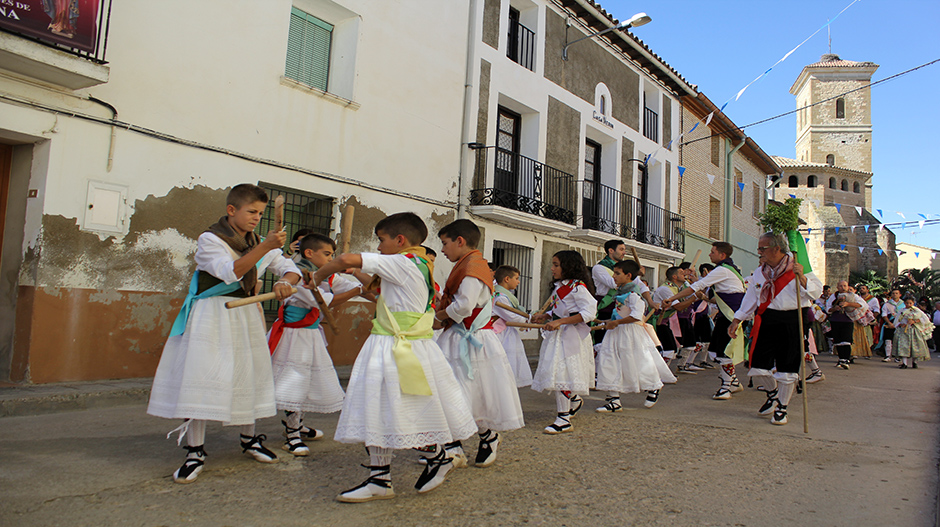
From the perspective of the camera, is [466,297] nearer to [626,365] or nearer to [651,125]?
[626,365]

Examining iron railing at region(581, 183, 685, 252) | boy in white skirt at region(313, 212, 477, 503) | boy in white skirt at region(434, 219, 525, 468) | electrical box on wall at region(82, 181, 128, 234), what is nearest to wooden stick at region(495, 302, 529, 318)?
boy in white skirt at region(434, 219, 525, 468)

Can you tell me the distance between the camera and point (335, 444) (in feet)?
15.3

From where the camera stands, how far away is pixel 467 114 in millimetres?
12477

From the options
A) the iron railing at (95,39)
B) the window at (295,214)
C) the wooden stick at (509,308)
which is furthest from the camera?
the window at (295,214)

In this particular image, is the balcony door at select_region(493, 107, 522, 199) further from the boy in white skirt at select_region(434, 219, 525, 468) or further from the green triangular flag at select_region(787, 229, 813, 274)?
the boy in white skirt at select_region(434, 219, 525, 468)

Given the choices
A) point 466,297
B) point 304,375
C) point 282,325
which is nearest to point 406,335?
point 466,297

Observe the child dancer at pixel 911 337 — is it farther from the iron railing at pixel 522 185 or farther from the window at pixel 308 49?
the window at pixel 308 49

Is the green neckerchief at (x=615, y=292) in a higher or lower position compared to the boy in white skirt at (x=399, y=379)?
higher

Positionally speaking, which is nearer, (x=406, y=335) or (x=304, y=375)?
(x=406, y=335)

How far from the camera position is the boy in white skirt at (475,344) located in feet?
12.9

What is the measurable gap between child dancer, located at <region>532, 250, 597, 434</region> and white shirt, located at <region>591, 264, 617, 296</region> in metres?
1.32

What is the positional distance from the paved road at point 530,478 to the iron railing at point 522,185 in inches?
295

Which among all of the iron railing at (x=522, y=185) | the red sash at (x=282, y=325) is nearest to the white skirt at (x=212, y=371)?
the red sash at (x=282, y=325)

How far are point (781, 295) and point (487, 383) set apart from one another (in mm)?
3761
